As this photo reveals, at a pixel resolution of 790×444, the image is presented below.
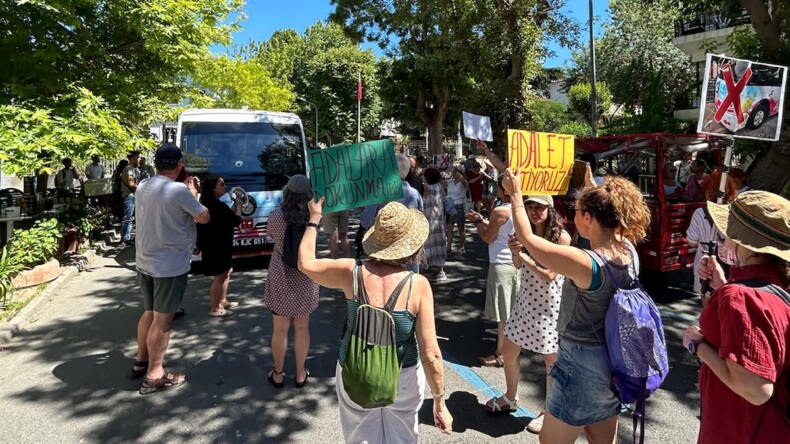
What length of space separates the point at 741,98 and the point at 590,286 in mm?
3589

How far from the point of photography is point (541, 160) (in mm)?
3254

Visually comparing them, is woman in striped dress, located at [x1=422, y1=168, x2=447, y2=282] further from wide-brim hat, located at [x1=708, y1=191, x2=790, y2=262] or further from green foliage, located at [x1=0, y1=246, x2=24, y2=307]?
green foliage, located at [x1=0, y1=246, x2=24, y2=307]

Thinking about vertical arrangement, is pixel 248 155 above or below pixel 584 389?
above

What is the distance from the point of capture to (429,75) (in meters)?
22.9

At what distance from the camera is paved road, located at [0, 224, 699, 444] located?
11.0 ft

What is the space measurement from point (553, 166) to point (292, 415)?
2.57 meters

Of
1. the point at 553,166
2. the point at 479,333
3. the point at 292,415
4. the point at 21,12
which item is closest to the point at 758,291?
the point at 553,166

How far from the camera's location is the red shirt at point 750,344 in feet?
5.13

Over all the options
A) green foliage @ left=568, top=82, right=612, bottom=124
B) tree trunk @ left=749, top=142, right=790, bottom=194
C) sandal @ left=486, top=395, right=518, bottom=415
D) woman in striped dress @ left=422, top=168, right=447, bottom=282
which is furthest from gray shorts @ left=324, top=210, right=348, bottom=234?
green foliage @ left=568, top=82, right=612, bottom=124

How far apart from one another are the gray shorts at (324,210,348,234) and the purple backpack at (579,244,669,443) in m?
5.55

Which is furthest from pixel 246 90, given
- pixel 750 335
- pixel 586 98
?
pixel 586 98

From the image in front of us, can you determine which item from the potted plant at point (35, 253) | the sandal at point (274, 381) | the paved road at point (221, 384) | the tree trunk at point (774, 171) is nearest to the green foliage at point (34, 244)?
the potted plant at point (35, 253)

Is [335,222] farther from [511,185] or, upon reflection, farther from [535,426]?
[511,185]

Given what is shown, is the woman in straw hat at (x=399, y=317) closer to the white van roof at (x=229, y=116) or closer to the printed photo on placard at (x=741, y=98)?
the printed photo on placard at (x=741, y=98)
